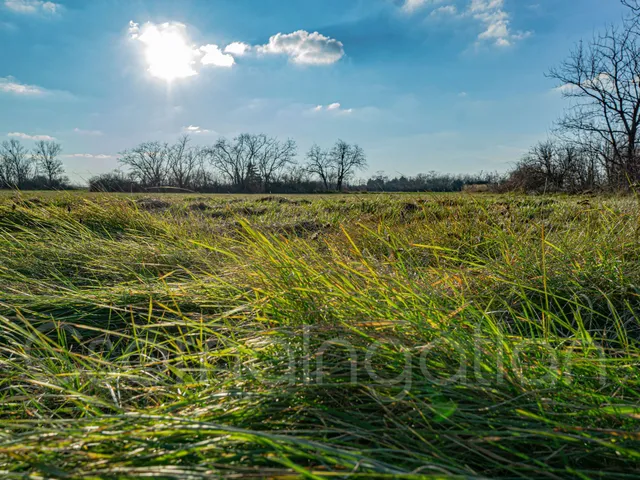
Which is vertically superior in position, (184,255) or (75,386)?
(184,255)

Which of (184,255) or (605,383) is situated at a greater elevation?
(184,255)

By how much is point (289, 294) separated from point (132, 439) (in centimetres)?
76

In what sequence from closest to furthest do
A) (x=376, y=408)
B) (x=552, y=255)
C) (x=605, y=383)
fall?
(x=376, y=408) < (x=605, y=383) < (x=552, y=255)

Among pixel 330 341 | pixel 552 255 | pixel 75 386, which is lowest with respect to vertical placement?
pixel 75 386

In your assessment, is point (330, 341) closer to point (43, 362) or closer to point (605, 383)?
point (605, 383)

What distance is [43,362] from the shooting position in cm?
164

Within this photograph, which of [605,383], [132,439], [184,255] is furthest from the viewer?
[184,255]

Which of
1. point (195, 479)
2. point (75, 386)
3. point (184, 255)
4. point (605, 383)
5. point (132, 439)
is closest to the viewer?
point (195, 479)

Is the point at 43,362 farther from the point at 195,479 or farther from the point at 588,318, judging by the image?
the point at 588,318

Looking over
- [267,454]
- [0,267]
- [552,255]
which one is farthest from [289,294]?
[0,267]

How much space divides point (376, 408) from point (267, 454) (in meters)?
0.34

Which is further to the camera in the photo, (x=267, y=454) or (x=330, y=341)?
(x=330, y=341)

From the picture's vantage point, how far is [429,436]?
3.24ft

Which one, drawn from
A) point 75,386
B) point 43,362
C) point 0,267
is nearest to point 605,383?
point 75,386
